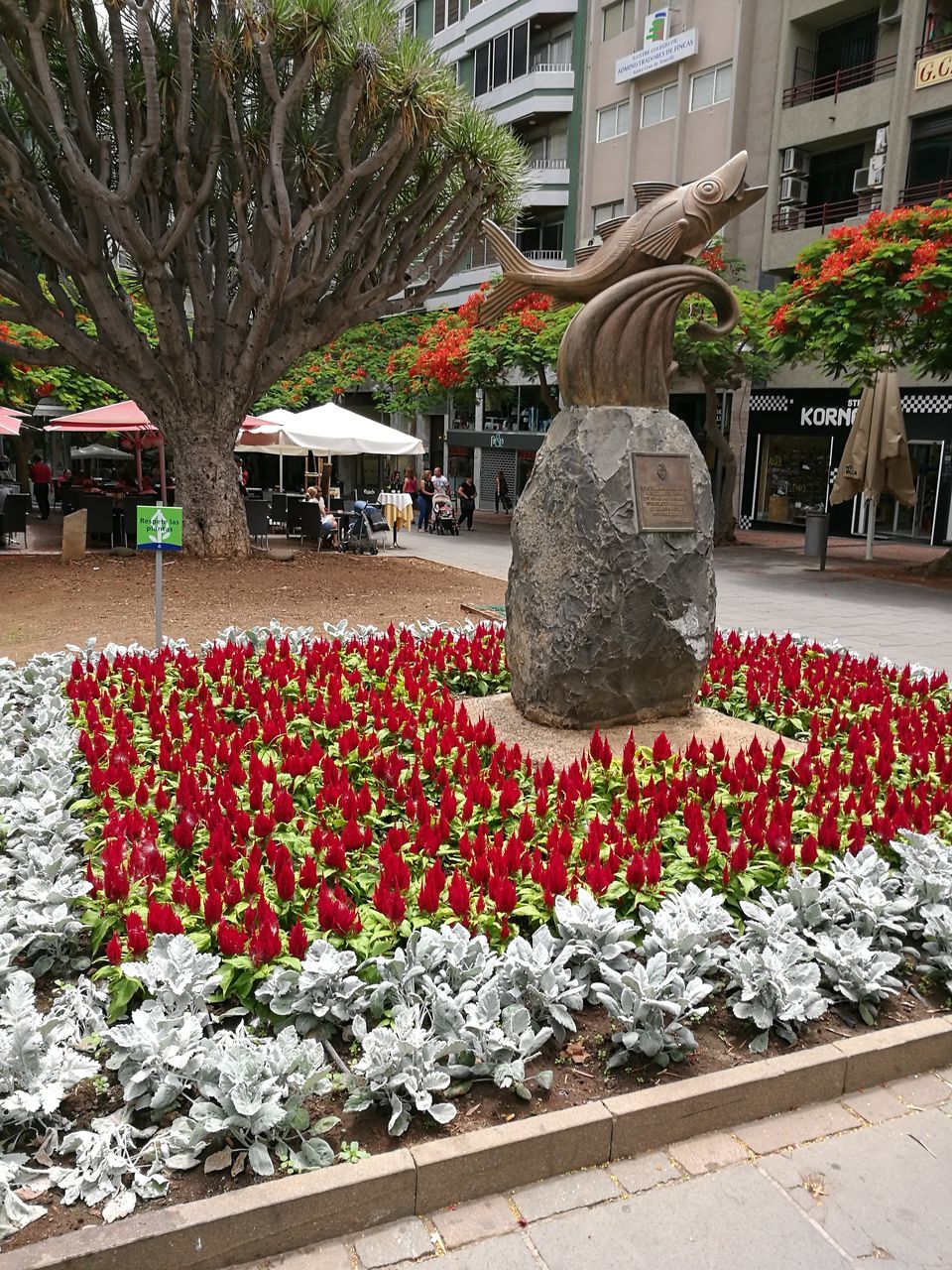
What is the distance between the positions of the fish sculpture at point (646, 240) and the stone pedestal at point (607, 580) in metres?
0.97

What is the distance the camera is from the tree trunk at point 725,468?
74.3 feet

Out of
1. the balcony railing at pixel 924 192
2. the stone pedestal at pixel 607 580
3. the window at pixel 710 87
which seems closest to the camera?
the stone pedestal at pixel 607 580

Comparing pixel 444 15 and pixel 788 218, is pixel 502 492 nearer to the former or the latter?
pixel 788 218

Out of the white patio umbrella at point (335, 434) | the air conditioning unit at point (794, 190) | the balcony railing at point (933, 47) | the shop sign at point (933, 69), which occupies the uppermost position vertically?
the balcony railing at point (933, 47)

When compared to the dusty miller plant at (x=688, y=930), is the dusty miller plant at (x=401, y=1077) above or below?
below

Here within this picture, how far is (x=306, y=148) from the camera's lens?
46.1 ft

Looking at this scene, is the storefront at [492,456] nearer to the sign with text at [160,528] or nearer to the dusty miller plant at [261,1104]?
the sign with text at [160,528]

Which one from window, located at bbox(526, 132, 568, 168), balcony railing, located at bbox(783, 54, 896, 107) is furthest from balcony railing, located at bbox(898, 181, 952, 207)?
window, located at bbox(526, 132, 568, 168)

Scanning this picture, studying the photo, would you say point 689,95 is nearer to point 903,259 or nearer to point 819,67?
point 819,67

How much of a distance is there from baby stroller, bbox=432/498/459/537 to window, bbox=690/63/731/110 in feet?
46.0

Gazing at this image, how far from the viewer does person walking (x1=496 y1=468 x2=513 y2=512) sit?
36156mm

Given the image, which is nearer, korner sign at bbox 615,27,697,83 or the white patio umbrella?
the white patio umbrella

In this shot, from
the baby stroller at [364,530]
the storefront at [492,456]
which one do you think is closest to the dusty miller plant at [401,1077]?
the baby stroller at [364,530]

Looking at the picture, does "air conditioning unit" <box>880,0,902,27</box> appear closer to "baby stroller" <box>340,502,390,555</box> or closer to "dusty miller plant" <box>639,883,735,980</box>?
"baby stroller" <box>340,502,390,555</box>
